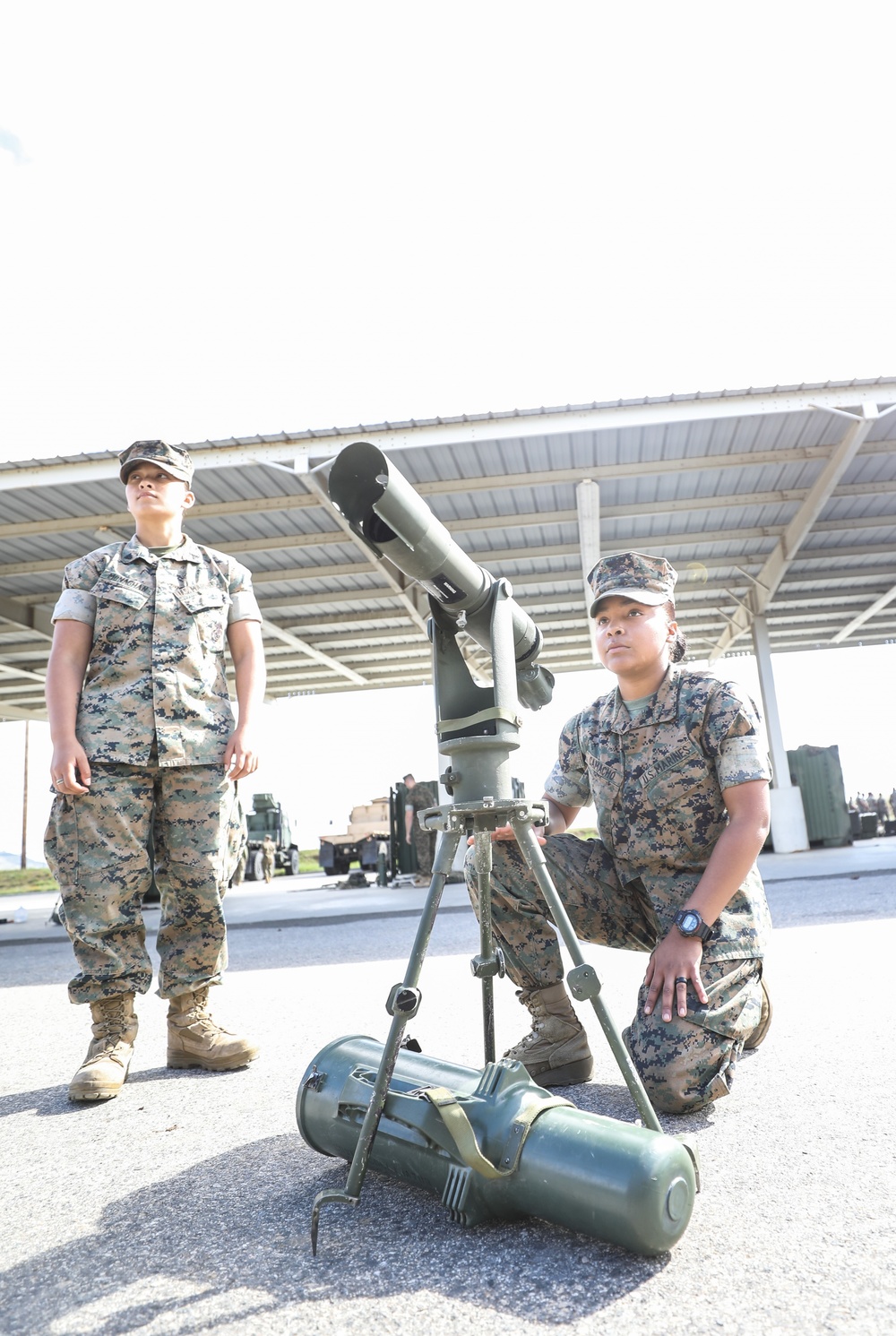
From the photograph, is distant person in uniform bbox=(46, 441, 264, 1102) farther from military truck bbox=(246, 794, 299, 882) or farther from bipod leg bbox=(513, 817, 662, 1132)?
military truck bbox=(246, 794, 299, 882)

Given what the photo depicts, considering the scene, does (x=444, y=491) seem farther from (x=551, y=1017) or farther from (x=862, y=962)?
(x=551, y=1017)

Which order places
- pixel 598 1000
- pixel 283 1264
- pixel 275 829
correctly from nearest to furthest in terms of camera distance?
pixel 283 1264
pixel 598 1000
pixel 275 829

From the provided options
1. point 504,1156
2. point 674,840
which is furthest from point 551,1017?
point 504,1156

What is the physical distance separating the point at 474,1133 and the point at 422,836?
1135 cm

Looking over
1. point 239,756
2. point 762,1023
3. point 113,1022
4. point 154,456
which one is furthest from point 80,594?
point 762,1023

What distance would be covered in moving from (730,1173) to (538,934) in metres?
0.80

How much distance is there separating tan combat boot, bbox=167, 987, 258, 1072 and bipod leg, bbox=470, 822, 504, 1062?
1165 millimetres

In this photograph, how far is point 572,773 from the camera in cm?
263

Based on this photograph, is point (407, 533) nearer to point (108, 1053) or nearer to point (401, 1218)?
point (401, 1218)

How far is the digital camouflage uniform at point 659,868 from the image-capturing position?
77.4 inches

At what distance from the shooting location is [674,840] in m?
2.30

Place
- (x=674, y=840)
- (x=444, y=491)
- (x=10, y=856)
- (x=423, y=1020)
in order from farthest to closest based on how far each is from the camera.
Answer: (x=10, y=856), (x=444, y=491), (x=423, y=1020), (x=674, y=840)

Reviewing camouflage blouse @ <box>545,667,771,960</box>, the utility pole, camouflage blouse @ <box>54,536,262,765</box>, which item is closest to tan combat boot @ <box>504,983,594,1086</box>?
camouflage blouse @ <box>545,667,771,960</box>

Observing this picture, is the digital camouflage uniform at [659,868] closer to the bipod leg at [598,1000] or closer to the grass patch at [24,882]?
the bipod leg at [598,1000]
